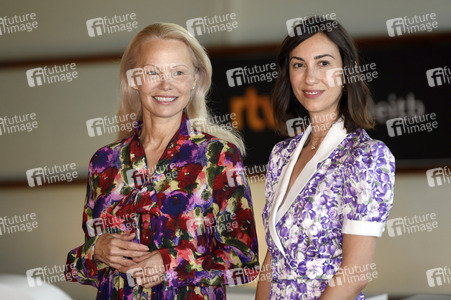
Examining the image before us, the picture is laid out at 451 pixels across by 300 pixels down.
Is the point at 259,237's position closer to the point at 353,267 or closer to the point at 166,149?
the point at 166,149

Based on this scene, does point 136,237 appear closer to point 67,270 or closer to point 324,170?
point 67,270

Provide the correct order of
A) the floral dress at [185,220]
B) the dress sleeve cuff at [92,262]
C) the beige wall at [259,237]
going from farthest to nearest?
the beige wall at [259,237]
the dress sleeve cuff at [92,262]
the floral dress at [185,220]

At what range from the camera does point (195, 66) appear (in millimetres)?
1966

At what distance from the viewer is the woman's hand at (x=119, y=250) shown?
1815 millimetres

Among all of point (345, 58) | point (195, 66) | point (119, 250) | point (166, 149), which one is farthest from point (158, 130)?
point (345, 58)

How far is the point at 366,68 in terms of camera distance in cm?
381

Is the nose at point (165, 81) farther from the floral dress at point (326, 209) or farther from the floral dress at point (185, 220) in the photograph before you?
the floral dress at point (326, 209)

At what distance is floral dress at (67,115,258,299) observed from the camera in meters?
1.80

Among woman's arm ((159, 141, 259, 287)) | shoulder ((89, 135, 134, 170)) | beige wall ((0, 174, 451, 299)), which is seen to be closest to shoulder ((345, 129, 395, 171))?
woman's arm ((159, 141, 259, 287))

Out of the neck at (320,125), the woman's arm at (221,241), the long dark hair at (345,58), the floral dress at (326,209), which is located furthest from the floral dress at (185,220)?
the long dark hair at (345,58)

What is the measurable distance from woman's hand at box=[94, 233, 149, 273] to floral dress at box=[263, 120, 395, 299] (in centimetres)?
35

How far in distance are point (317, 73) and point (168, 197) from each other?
51 centimetres

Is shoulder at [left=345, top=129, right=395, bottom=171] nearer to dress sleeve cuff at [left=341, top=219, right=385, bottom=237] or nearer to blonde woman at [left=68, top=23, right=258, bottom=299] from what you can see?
dress sleeve cuff at [left=341, top=219, right=385, bottom=237]

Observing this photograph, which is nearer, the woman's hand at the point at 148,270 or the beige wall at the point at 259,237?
the woman's hand at the point at 148,270
